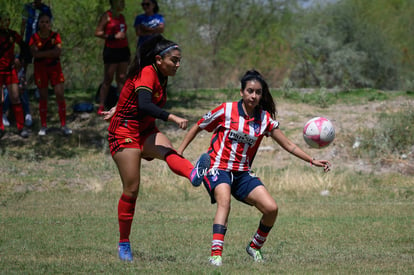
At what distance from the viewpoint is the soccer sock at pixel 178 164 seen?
6.71 meters

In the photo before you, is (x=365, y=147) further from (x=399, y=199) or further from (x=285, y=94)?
(x=285, y=94)

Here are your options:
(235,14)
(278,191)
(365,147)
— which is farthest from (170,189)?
(235,14)

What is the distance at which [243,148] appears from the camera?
7.19 metres

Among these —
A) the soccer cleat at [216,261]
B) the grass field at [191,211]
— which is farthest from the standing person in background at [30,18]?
the soccer cleat at [216,261]

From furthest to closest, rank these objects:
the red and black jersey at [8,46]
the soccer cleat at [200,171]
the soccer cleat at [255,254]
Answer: the red and black jersey at [8,46] → the soccer cleat at [255,254] → the soccer cleat at [200,171]

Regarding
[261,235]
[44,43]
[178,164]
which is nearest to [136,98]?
[178,164]

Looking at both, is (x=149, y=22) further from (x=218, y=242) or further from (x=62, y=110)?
(x=218, y=242)

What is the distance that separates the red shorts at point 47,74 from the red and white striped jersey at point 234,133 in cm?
763

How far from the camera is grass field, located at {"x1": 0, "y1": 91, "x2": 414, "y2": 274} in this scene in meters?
7.04

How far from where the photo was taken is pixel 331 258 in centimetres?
736

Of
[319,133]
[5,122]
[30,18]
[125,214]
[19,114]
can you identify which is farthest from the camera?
[5,122]

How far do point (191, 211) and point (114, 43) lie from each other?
15.9 ft

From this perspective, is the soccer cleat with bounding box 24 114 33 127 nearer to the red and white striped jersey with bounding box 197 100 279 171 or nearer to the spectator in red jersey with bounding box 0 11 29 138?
the spectator in red jersey with bounding box 0 11 29 138

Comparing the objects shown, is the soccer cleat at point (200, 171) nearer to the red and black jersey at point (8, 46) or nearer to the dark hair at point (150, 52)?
the dark hair at point (150, 52)
